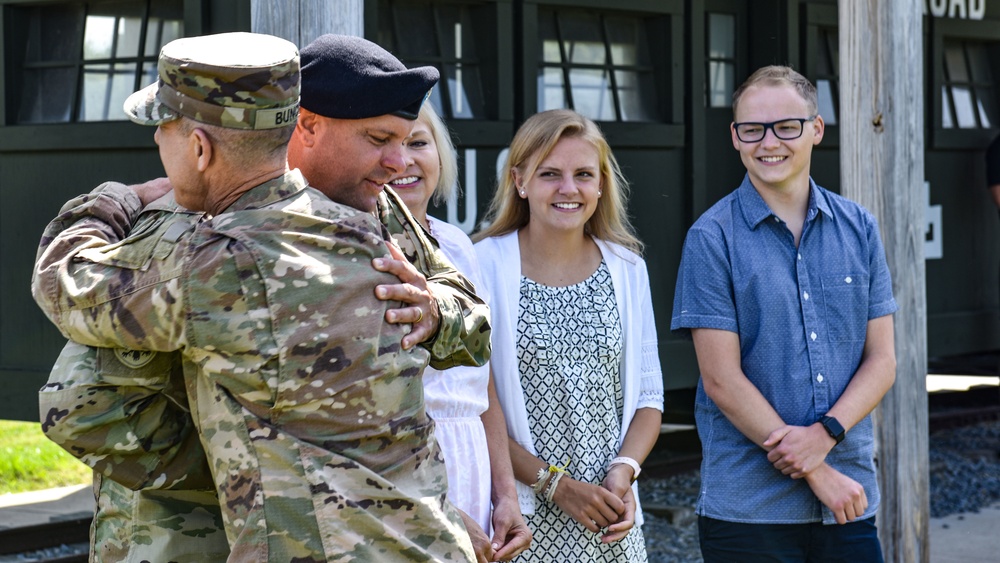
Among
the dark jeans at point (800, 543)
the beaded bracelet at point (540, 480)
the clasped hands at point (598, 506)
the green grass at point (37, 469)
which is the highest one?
the beaded bracelet at point (540, 480)

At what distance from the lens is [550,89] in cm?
637

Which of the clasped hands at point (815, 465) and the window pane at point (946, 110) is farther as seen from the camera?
the window pane at point (946, 110)

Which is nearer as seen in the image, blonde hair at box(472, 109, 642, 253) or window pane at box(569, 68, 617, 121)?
blonde hair at box(472, 109, 642, 253)

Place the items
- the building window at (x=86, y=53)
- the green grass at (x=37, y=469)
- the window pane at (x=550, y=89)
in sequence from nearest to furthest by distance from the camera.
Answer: the building window at (x=86, y=53) < the window pane at (x=550, y=89) < the green grass at (x=37, y=469)

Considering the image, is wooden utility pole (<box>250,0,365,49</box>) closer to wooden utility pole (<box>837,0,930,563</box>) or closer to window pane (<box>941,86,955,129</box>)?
wooden utility pole (<box>837,0,930,563</box>)

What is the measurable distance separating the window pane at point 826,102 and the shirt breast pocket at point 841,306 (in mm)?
4587

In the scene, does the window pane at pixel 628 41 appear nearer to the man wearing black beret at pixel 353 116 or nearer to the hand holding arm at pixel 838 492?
the hand holding arm at pixel 838 492

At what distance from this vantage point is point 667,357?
667 cm

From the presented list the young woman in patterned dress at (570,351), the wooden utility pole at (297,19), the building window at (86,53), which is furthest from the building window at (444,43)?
the wooden utility pole at (297,19)

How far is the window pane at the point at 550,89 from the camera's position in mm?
6305

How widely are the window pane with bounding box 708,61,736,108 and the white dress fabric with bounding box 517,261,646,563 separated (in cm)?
427

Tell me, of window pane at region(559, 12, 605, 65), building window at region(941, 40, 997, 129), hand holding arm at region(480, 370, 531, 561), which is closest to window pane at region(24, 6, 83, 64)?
window pane at region(559, 12, 605, 65)

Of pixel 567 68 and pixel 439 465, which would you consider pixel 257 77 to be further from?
pixel 567 68

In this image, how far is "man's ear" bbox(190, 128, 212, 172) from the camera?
1856 millimetres
